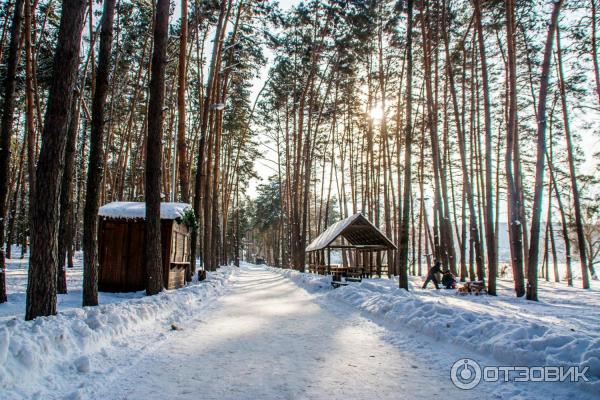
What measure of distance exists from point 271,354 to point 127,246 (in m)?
8.32

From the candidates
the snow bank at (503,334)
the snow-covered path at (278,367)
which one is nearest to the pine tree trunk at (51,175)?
the snow-covered path at (278,367)

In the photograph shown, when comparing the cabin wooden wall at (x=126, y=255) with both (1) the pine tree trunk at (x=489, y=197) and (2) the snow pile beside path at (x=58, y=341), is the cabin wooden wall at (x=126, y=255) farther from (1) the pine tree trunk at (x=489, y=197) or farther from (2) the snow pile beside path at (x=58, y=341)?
(1) the pine tree trunk at (x=489, y=197)

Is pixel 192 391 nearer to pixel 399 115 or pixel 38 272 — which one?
pixel 38 272

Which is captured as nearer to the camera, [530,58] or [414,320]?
[414,320]

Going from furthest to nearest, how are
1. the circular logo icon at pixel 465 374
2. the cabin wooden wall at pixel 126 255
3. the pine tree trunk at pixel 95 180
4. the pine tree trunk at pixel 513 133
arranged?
the pine tree trunk at pixel 513 133
the cabin wooden wall at pixel 126 255
the pine tree trunk at pixel 95 180
the circular logo icon at pixel 465 374

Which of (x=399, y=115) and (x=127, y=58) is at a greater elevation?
(x=127, y=58)

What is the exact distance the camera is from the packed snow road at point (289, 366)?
3297 millimetres

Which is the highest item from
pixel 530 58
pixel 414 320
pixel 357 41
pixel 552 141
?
pixel 357 41

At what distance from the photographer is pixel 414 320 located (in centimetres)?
593

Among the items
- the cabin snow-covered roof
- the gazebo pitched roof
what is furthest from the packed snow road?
the gazebo pitched roof

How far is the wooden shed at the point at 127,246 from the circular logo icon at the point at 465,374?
9.12m

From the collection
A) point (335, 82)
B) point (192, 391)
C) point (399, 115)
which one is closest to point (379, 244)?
point (399, 115)

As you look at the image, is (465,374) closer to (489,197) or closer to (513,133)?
(489,197)

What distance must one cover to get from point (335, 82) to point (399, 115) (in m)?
4.48
